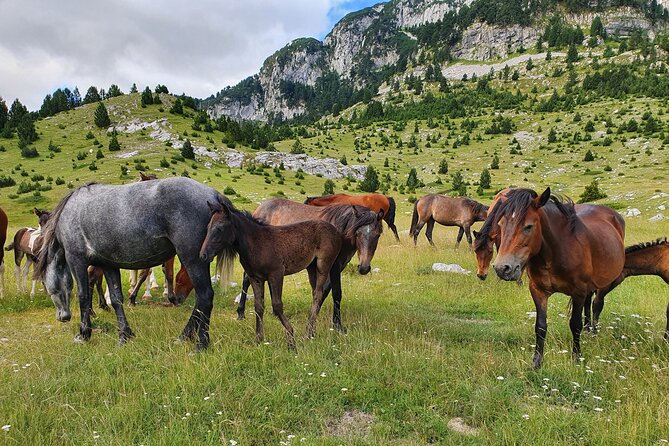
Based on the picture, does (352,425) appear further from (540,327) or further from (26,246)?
(26,246)

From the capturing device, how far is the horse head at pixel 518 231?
4.45m

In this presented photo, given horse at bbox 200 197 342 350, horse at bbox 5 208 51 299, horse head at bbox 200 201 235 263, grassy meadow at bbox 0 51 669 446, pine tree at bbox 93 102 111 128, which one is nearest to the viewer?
grassy meadow at bbox 0 51 669 446

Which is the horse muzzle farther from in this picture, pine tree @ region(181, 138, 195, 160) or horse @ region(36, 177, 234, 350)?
pine tree @ region(181, 138, 195, 160)

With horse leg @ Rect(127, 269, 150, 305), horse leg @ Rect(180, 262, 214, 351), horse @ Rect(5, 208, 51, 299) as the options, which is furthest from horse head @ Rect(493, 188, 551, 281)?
horse @ Rect(5, 208, 51, 299)

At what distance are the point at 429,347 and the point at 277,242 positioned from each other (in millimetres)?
2674

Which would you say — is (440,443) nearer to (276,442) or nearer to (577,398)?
(276,442)

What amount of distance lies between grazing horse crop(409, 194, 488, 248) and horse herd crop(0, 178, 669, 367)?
8.46m

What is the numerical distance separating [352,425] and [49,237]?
6014 millimetres

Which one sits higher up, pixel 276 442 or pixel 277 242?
pixel 277 242

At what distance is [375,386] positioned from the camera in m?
4.47

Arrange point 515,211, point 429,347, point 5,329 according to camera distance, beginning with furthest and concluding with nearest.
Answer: point 5,329
point 429,347
point 515,211

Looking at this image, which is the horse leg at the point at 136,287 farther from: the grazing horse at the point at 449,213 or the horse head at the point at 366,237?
the grazing horse at the point at 449,213

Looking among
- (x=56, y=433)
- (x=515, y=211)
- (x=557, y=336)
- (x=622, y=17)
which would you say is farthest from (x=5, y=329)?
(x=622, y=17)

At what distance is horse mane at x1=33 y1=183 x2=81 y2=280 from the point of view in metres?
6.66
